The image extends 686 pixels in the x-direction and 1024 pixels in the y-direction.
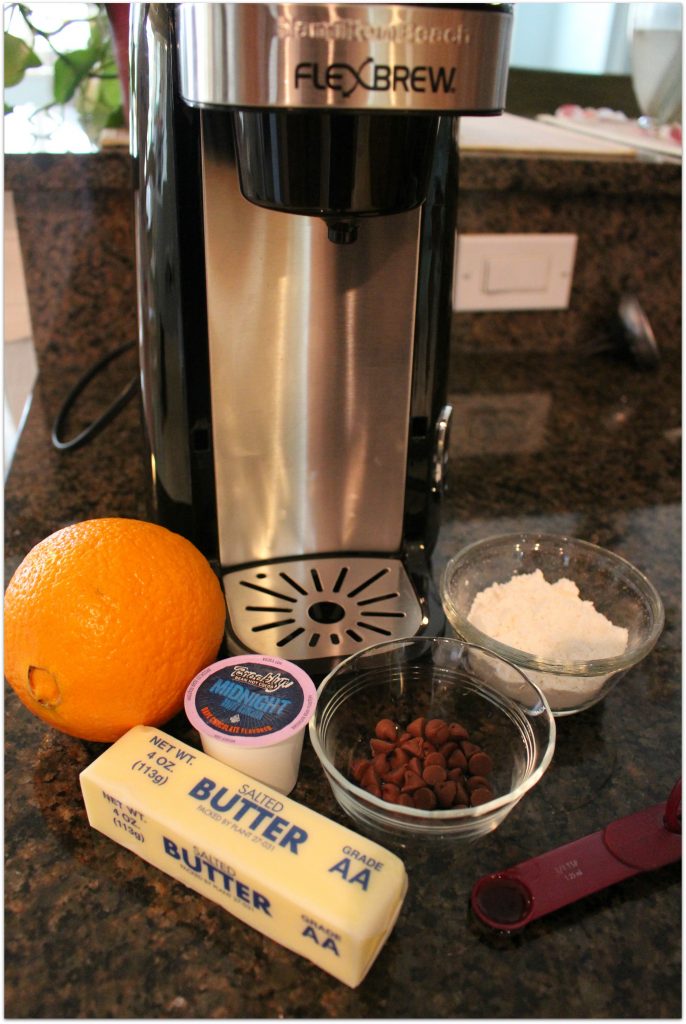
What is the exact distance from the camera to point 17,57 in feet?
2.51

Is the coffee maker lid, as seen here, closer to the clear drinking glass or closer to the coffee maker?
the coffee maker

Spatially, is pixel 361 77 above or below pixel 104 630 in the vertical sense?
above

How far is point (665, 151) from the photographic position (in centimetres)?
92

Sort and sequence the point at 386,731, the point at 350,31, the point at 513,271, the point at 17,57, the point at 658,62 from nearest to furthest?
the point at 350,31, the point at 386,731, the point at 17,57, the point at 513,271, the point at 658,62

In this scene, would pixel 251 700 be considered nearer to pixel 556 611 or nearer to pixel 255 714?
pixel 255 714

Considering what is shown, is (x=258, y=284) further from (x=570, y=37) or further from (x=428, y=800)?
(x=570, y=37)

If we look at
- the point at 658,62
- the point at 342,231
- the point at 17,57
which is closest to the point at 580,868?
the point at 342,231

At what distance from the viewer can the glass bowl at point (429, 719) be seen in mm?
372

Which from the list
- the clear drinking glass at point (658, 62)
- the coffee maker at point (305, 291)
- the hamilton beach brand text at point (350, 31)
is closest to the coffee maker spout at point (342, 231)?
the coffee maker at point (305, 291)

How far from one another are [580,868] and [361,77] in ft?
1.12

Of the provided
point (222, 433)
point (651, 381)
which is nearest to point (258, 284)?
Answer: point (222, 433)

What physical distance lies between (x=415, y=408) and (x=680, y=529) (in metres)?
0.27

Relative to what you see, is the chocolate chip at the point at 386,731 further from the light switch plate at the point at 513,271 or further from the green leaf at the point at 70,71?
the green leaf at the point at 70,71

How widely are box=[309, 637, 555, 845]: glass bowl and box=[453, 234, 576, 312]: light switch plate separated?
53 cm
